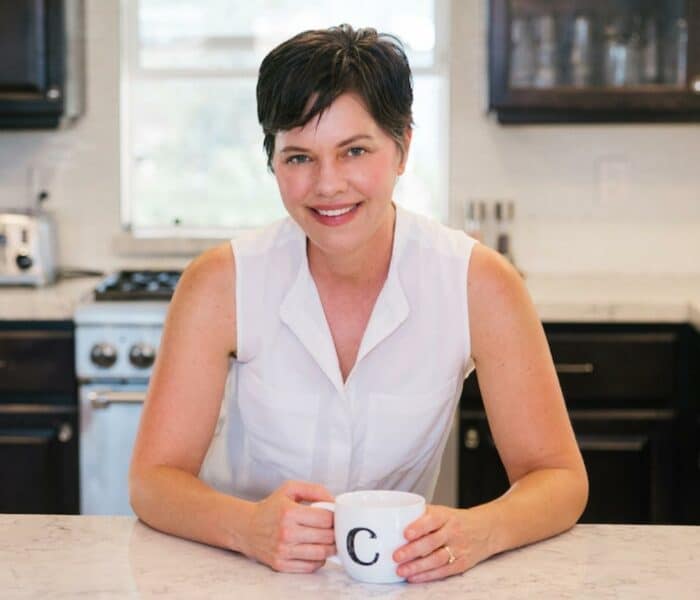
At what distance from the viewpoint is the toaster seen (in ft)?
11.7

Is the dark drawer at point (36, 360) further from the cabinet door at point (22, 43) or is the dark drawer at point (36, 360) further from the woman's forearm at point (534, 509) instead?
the woman's forearm at point (534, 509)

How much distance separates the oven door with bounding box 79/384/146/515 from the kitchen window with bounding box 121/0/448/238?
85 centimetres

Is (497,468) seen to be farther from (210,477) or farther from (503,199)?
(210,477)

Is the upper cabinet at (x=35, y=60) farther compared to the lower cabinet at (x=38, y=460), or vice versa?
the upper cabinet at (x=35, y=60)

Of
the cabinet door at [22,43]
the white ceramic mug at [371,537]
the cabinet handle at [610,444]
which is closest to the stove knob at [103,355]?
the cabinet door at [22,43]

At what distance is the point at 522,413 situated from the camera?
1721 millimetres

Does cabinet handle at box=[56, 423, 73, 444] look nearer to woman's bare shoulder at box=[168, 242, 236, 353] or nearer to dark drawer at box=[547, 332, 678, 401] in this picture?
dark drawer at box=[547, 332, 678, 401]

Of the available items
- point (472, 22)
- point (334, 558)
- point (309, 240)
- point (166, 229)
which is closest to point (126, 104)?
point (166, 229)

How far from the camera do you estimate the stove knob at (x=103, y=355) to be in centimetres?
319

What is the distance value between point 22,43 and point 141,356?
1.01 meters

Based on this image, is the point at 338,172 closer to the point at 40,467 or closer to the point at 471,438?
the point at 471,438

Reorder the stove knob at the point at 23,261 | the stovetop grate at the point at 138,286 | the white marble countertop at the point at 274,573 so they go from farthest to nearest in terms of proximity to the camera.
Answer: the stove knob at the point at 23,261 → the stovetop grate at the point at 138,286 → the white marble countertop at the point at 274,573

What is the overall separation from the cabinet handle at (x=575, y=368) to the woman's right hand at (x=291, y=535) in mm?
1831

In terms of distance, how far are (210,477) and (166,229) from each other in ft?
7.23
